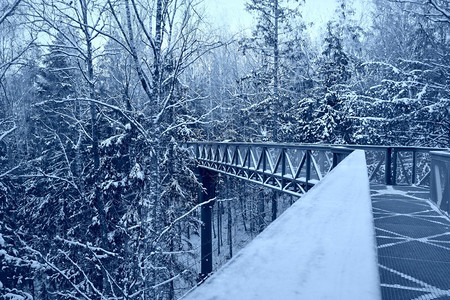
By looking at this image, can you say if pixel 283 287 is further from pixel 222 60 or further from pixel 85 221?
pixel 222 60

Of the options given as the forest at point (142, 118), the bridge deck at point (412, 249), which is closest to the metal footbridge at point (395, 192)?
the bridge deck at point (412, 249)

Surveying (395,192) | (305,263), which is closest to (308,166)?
(395,192)

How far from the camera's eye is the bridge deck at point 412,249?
2.87 meters

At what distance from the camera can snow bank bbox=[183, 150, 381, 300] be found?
65 cm

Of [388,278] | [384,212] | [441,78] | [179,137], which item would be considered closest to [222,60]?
[179,137]

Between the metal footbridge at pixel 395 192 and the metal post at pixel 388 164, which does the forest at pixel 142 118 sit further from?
the metal post at pixel 388 164

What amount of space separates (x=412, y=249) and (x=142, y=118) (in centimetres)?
1070

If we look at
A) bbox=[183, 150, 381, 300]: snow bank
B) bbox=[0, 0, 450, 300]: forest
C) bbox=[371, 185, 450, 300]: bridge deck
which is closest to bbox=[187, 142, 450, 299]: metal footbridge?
bbox=[371, 185, 450, 300]: bridge deck

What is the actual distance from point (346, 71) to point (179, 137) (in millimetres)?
12533

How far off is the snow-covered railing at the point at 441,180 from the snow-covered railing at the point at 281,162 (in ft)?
5.24

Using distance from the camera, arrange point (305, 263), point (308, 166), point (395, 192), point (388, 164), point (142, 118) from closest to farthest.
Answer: point (305, 263) → point (395, 192) → point (308, 166) → point (388, 164) → point (142, 118)

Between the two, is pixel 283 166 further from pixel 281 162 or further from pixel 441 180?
pixel 441 180

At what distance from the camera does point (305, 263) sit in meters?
0.80

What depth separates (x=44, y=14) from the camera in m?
10.1
